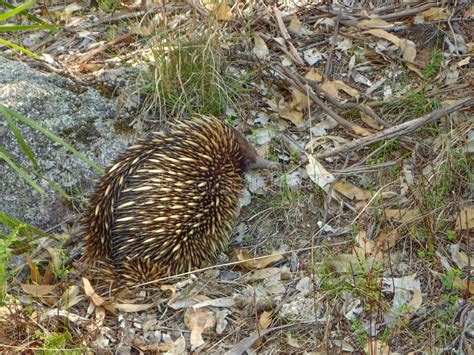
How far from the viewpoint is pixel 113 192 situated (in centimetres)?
353

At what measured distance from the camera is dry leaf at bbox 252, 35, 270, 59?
4695mm

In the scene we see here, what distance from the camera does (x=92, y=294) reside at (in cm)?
340

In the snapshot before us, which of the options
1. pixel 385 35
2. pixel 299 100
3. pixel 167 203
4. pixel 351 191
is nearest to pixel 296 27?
pixel 385 35

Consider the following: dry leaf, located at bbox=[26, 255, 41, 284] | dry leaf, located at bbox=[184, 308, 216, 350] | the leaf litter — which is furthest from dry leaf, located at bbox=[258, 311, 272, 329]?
dry leaf, located at bbox=[26, 255, 41, 284]

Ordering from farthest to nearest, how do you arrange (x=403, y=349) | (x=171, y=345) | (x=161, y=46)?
(x=161, y=46) < (x=171, y=345) < (x=403, y=349)

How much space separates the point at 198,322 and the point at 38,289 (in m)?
0.76

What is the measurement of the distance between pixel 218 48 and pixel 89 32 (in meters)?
1.31

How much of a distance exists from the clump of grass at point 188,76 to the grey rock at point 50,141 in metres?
0.31

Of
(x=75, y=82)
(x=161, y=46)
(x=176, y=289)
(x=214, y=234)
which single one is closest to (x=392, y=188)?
(x=214, y=234)

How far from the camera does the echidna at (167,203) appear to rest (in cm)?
348

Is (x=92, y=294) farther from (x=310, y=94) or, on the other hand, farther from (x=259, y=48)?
(x=259, y=48)

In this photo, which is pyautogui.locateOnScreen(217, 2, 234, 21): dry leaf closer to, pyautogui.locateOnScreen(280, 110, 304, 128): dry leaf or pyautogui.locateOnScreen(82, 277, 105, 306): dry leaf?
pyautogui.locateOnScreen(280, 110, 304, 128): dry leaf

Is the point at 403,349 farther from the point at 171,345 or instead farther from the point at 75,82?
the point at 75,82

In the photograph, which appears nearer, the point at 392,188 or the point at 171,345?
the point at 171,345
